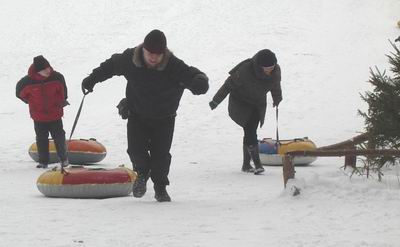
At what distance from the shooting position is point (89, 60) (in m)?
24.7

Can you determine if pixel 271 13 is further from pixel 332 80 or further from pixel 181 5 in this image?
pixel 332 80

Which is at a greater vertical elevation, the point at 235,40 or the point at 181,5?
the point at 181,5

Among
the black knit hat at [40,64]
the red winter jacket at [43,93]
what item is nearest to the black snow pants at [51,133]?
the red winter jacket at [43,93]

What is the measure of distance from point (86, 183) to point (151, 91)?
4.13 ft

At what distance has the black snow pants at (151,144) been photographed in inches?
259

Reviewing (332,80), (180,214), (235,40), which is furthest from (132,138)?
(235,40)

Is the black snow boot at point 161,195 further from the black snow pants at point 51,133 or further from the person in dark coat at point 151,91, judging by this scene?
the black snow pants at point 51,133

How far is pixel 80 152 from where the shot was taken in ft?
35.3

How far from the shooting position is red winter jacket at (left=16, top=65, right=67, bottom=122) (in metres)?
10.2

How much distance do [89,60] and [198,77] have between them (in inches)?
748

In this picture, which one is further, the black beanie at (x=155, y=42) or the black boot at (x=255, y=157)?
the black boot at (x=255, y=157)

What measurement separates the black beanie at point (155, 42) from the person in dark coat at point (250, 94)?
326 centimetres

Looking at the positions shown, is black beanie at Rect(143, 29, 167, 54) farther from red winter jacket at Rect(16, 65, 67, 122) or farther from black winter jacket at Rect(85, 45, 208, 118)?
red winter jacket at Rect(16, 65, 67, 122)

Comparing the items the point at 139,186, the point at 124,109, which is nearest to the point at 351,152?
the point at 139,186
